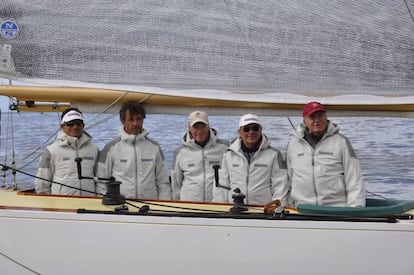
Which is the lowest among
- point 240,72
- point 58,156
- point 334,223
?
point 334,223

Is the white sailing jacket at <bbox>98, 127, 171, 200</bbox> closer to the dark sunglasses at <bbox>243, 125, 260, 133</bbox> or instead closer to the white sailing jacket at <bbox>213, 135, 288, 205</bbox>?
the white sailing jacket at <bbox>213, 135, 288, 205</bbox>

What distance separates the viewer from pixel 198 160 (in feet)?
12.9

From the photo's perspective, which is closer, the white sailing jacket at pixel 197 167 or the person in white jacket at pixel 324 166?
the person in white jacket at pixel 324 166

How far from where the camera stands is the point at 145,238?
11.1 ft

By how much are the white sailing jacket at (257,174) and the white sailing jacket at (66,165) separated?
81 centimetres

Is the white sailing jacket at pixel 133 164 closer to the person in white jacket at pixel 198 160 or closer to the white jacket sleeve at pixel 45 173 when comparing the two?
the person in white jacket at pixel 198 160

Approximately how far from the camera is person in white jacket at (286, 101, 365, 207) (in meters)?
3.49

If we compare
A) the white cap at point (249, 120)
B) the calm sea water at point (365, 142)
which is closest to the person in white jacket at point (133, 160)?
the white cap at point (249, 120)

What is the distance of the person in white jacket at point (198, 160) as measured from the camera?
3.90 m

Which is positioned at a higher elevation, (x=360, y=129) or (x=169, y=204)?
(x=360, y=129)

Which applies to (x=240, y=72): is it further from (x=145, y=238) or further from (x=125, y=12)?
(x=145, y=238)

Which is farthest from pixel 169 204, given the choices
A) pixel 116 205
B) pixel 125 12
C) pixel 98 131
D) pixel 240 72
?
pixel 98 131

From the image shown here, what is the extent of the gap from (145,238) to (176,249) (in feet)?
0.53

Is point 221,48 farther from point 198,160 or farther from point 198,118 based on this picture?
point 198,160
